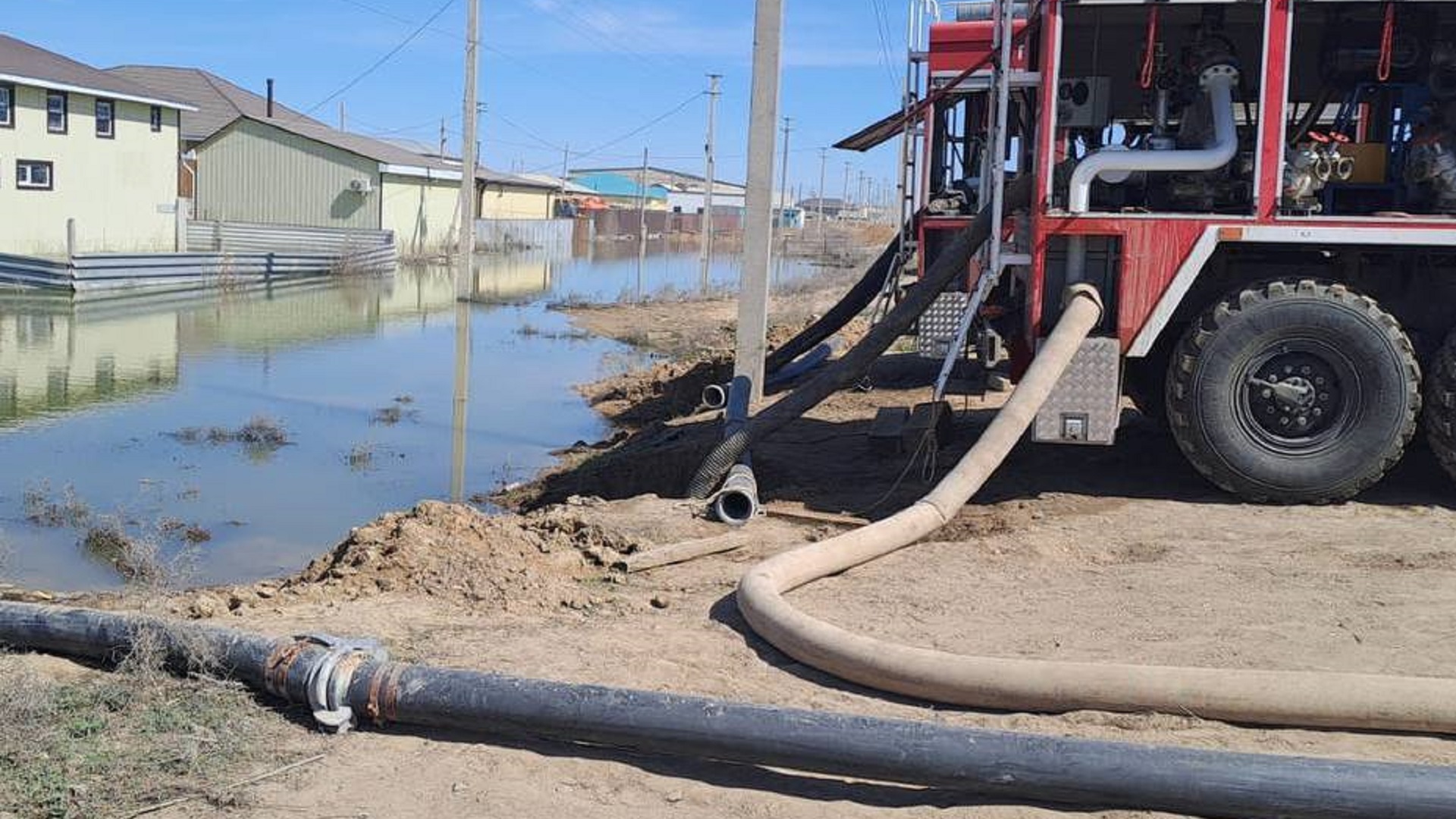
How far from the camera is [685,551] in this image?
8477mm

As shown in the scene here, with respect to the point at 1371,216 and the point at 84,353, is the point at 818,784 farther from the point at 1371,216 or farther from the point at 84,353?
the point at 84,353

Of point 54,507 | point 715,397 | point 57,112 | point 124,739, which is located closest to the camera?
point 124,739

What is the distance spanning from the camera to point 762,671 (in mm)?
6285

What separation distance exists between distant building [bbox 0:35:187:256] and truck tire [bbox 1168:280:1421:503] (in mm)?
30579

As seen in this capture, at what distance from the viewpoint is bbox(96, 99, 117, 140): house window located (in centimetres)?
3597

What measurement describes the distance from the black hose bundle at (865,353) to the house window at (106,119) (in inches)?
1220

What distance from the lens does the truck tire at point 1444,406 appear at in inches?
341

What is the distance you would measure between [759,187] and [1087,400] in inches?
155

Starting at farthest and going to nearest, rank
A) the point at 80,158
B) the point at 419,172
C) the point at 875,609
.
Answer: the point at 419,172, the point at 80,158, the point at 875,609

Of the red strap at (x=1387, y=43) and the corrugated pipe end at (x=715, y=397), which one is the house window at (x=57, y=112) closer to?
the corrugated pipe end at (x=715, y=397)

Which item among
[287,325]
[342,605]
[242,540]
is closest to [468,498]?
[242,540]

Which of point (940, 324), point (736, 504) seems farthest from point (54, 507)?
point (940, 324)

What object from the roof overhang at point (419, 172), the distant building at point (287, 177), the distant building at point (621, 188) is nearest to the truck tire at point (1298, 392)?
Result: the distant building at point (287, 177)

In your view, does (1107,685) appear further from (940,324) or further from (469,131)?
(469,131)
